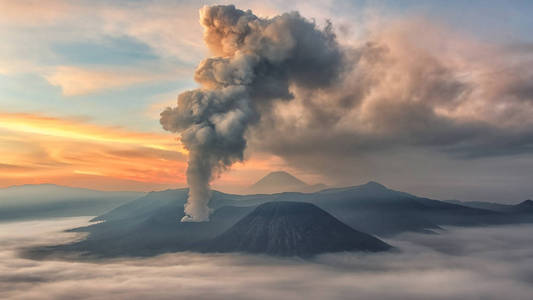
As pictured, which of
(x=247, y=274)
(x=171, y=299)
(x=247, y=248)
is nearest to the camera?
(x=171, y=299)

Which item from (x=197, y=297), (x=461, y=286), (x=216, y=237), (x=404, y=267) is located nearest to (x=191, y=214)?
(x=216, y=237)

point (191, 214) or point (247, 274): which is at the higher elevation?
point (191, 214)

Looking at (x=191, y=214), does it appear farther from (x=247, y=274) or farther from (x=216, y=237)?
(x=247, y=274)

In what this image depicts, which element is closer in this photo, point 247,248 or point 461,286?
point 461,286

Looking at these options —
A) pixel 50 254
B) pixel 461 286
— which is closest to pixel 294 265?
pixel 461 286

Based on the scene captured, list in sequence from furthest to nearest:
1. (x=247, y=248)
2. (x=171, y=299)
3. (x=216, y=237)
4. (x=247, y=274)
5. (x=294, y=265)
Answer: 1. (x=216, y=237)
2. (x=247, y=248)
3. (x=294, y=265)
4. (x=247, y=274)
5. (x=171, y=299)

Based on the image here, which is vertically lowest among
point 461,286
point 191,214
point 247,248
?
point 461,286
